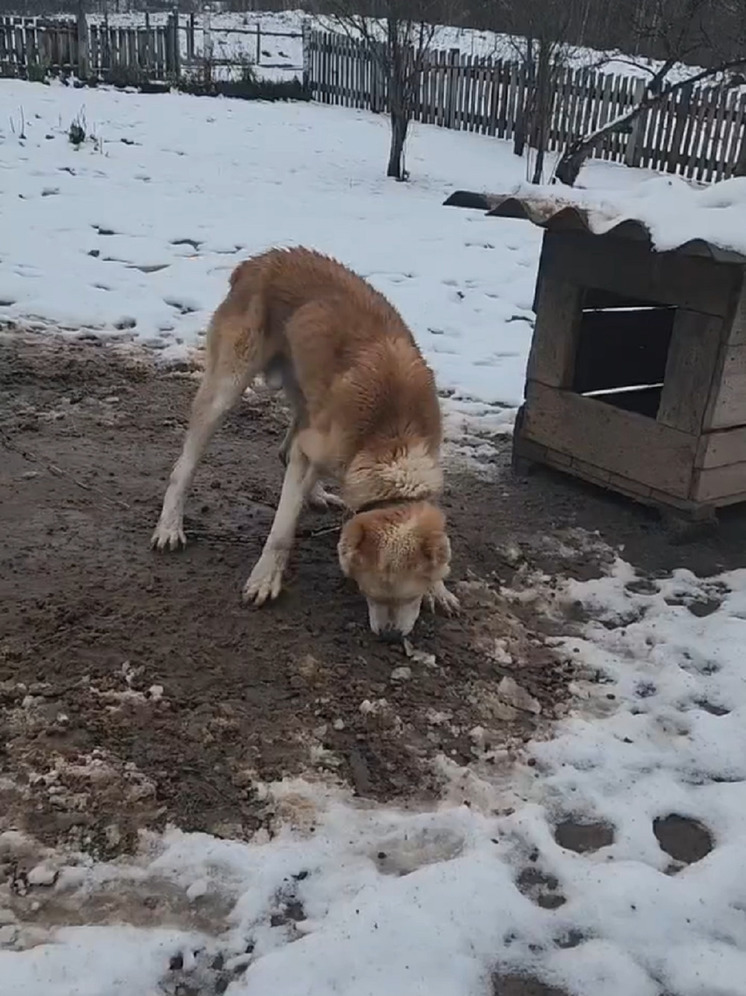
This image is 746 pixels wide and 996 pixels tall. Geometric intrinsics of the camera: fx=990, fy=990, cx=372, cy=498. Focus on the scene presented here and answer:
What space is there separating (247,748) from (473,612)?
1.28m

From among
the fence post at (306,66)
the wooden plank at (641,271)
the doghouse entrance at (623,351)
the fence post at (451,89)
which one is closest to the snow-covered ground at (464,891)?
the wooden plank at (641,271)

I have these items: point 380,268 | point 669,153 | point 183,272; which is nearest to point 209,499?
point 183,272

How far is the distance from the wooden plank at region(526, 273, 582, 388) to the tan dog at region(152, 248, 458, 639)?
1.23 meters

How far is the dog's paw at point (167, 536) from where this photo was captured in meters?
4.35

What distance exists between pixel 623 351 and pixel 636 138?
11.9m

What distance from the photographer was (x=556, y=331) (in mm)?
5281

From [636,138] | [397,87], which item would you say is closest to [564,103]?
[636,138]

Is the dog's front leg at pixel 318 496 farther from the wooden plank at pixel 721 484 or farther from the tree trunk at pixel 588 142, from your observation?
the tree trunk at pixel 588 142

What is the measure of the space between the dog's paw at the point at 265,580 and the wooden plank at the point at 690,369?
204cm

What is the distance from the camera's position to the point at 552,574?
4.46m

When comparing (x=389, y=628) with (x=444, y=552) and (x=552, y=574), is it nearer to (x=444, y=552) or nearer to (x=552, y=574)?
(x=444, y=552)

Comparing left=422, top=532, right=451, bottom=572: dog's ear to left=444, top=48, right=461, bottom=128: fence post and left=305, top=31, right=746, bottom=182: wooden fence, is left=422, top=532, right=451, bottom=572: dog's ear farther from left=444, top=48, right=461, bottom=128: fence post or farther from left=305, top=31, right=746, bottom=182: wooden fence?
left=444, top=48, right=461, bottom=128: fence post

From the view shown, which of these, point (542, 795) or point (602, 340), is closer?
point (542, 795)

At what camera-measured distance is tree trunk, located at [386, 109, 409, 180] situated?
13602 mm
